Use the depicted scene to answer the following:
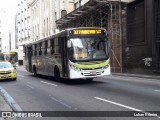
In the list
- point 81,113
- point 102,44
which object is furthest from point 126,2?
point 81,113

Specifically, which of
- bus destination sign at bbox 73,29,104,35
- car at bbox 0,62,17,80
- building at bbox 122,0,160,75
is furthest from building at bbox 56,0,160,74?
car at bbox 0,62,17,80

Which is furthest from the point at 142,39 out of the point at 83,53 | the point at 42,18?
the point at 42,18

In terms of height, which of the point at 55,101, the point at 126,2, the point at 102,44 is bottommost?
the point at 55,101

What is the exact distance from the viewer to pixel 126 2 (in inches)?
1256

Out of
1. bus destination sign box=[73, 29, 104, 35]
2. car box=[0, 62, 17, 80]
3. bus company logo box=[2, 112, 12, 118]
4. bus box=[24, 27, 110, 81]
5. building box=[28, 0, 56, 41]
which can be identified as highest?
building box=[28, 0, 56, 41]

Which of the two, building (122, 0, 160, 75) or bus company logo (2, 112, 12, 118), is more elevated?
building (122, 0, 160, 75)

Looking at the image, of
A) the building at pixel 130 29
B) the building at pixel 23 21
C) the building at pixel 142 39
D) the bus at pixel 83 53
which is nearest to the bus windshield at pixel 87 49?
the bus at pixel 83 53

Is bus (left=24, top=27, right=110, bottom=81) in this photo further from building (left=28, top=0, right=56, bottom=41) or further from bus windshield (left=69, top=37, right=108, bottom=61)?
building (left=28, top=0, right=56, bottom=41)

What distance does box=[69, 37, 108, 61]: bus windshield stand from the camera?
17766 millimetres

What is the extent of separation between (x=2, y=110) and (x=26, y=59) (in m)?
20.9

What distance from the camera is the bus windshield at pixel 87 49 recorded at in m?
17.8

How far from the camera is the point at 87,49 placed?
17.9m

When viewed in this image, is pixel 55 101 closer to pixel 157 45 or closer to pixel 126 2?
pixel 157 45

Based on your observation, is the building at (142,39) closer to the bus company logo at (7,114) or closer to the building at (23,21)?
the bus company logo at (7,114)
